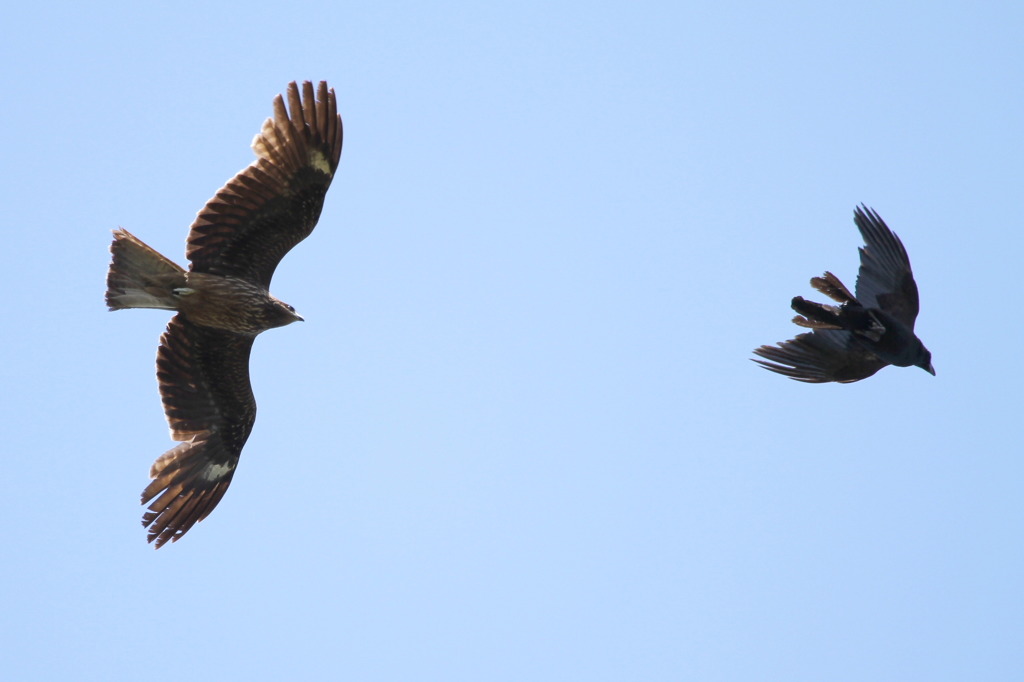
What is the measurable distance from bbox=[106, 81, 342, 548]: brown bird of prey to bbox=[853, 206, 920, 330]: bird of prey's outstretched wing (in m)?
5.07

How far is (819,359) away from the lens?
12984mm

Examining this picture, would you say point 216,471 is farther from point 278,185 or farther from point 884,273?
point 884,273

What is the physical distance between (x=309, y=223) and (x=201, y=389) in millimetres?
2021

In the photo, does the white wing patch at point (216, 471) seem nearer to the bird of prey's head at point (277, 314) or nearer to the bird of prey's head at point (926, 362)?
the bird of prey's head at point (277, 314)

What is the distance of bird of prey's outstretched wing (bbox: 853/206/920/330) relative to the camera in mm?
12734

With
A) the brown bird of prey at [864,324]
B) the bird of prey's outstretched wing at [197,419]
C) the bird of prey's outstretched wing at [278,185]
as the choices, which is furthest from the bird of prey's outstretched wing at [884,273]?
the bird of prey's outstretched wing at [197,419]

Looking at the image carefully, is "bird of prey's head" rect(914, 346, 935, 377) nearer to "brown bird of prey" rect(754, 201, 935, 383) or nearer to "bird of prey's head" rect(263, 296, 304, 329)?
"brown bird of prey" rect(754, 201, 935, 383)

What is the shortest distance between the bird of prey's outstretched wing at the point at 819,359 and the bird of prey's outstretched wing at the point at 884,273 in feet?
1.59

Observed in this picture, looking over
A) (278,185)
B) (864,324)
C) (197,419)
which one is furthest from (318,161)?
(864,324)

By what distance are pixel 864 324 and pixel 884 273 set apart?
698 mm

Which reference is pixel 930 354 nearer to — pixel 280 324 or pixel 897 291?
pixel 897 291

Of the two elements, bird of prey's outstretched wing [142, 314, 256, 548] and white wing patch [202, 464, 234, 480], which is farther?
white wing patch [202, 464, 234, 480]

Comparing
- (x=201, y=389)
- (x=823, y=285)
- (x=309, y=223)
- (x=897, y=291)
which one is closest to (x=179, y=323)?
(x=201, y=389)

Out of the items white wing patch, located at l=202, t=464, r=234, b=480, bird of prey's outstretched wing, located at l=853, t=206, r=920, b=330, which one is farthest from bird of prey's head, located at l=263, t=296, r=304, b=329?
bird of prey's outstretched wing, located at l=853, t=206, r=920, b=330
